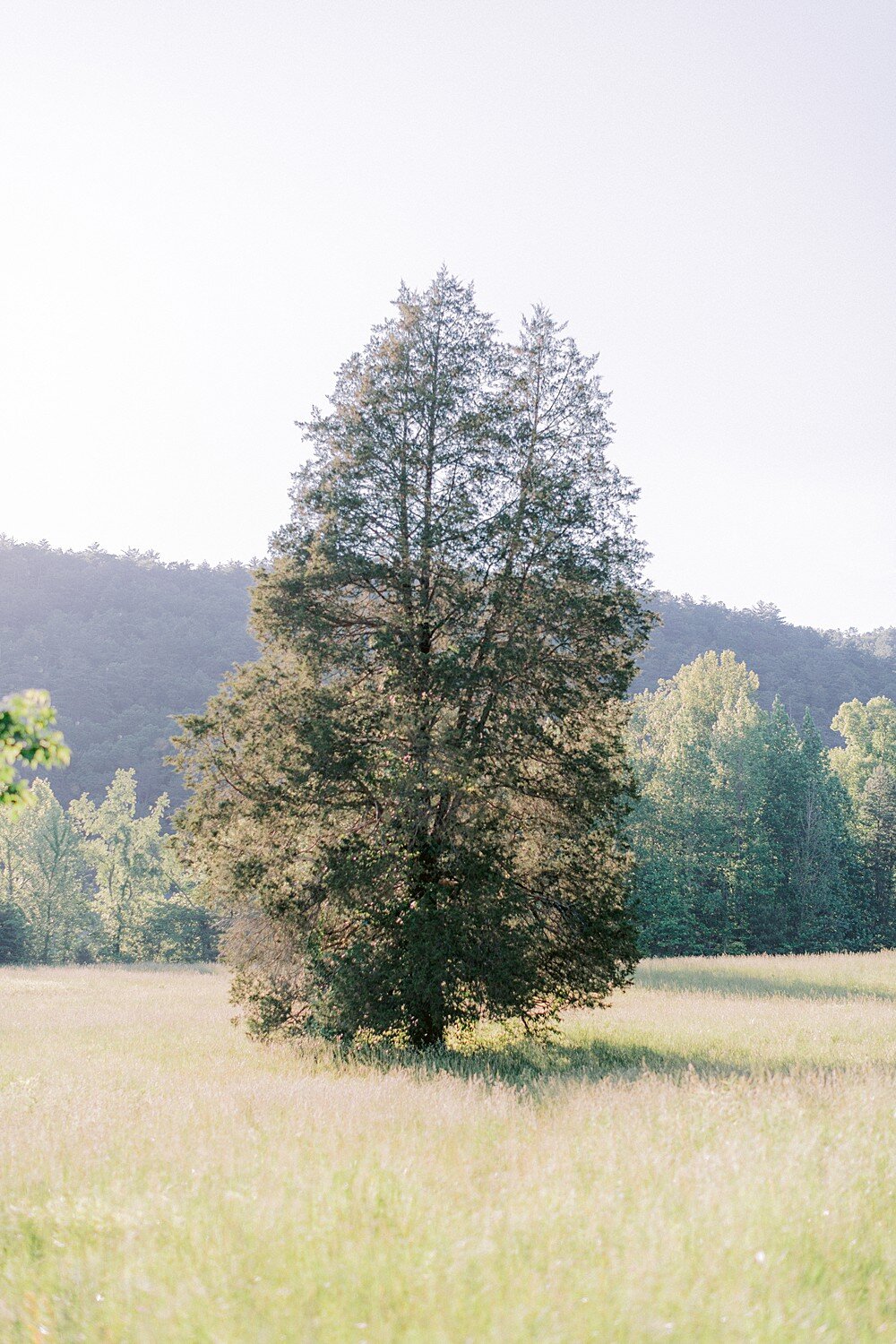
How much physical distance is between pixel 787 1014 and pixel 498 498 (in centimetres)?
1185

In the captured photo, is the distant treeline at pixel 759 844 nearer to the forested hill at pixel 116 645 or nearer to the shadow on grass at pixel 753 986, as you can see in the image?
the shadow on grass at pixel 753 986

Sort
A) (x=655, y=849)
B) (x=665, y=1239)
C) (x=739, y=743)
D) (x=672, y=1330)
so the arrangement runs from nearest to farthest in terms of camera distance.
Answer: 1. (x=672, y=1330)
2. (x=665, y=1239)
3. (x=655, y=849)
4. (x=739, y=743)

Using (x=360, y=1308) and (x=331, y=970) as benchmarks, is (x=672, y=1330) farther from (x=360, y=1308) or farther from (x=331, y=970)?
(x=331, y=970)

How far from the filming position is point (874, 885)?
51.4 m

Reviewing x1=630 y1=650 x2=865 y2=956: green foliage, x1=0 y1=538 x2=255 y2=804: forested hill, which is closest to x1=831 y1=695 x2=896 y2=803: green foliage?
x1=630 y1=650 x2=865 y2=956: green foliage

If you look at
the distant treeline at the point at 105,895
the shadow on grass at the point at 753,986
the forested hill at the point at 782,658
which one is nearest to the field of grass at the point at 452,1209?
the shadow on grass at the point at 753,986

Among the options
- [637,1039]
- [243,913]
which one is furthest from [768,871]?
[243,913]

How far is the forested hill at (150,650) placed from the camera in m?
86.6

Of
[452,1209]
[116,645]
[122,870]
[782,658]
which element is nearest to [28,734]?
[452,1209]

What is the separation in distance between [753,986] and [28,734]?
79.4 ft

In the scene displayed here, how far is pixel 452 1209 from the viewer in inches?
208

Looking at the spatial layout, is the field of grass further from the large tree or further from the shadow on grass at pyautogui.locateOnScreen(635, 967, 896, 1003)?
the shadow on grass at pyautogui.locateOnScreen(635, 967, 896, 1003)

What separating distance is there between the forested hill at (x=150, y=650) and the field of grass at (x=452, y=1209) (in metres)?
74.6

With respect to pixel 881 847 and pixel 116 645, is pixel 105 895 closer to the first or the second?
pixel 881 847
